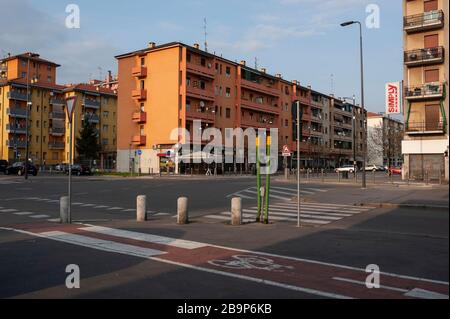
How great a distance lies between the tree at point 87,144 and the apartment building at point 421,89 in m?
56.4

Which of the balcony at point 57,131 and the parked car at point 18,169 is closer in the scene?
the parked car at point 18,169

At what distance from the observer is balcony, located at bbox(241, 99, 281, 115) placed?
252ft

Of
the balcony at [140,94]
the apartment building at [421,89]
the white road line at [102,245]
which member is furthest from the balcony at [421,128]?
the balcony at [140,94]

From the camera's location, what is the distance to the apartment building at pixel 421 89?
4116 cm

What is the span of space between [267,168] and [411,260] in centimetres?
513

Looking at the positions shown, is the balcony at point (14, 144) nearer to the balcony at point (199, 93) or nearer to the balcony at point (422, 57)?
the balcony at point (199, 93)

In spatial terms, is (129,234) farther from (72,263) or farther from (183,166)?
(183,166)

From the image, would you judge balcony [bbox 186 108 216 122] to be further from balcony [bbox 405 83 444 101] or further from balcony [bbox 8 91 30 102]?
balcony [bbox 8 91 30 102]

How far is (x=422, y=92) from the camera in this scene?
42.2 m

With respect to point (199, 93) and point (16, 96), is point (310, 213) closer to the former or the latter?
point (199, 93)

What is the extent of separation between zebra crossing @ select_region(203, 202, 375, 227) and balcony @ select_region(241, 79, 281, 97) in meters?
59.7

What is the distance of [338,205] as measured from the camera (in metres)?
18.8

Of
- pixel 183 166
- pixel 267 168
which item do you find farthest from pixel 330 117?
pixel 267 168

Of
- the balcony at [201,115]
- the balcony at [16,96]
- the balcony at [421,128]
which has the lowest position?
the balcony at [421,128]
